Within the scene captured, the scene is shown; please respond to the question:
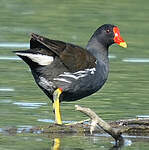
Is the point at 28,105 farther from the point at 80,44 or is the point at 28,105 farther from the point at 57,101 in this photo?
the point at 80,44

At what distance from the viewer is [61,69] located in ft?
38.6

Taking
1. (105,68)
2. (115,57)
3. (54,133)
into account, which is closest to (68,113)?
(105,68)

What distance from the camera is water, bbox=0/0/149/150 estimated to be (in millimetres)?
10859

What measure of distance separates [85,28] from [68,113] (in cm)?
888

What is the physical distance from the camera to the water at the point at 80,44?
10859 mm

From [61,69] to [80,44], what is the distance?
6.96 metres

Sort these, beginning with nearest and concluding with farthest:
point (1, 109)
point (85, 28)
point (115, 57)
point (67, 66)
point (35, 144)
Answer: point (35, 144) → point (67, 66) → point (1, 109) → point (115, 57) → point (85, 28)

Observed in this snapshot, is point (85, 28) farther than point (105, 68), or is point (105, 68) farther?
point (85, 28)

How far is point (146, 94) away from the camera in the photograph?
1413 centimetres

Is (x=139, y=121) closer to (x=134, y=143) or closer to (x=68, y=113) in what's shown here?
(x=134, y=143)

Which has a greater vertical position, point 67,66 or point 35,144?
point 67,66

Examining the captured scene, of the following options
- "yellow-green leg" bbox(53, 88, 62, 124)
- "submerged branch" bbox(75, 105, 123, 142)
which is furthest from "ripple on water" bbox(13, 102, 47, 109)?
"submerged branch" bbox(75, 105, 123, 142)

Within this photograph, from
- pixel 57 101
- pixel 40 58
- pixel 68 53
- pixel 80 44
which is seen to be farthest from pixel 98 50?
pixel 80 44

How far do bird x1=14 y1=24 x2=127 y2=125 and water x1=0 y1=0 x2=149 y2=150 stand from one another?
1.50ft
